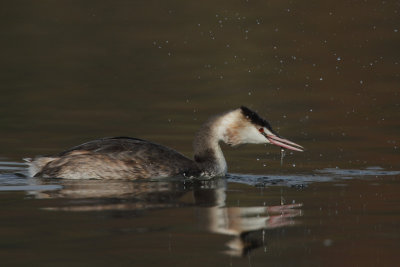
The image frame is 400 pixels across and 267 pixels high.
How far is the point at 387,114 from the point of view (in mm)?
16188

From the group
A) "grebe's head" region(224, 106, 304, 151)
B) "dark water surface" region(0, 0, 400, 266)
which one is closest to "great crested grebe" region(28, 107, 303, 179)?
"grebe's head" region(224, 106, 304, 151)

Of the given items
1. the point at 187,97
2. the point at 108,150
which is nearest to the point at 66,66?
the point at 187,97

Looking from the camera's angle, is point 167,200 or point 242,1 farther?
point 242,1

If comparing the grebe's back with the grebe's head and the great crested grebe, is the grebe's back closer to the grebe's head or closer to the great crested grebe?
the great crested grebe

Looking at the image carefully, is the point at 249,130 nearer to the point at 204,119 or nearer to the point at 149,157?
the point at 149,157

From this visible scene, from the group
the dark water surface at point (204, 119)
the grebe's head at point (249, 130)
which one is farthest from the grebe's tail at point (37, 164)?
the grebe's head at point (249, 130)

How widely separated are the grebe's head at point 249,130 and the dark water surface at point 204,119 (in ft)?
1.12

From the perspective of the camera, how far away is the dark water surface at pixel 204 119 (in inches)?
324

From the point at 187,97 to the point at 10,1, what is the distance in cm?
1168

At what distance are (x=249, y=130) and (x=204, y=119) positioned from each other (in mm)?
3588

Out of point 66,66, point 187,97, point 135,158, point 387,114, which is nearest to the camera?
point 135,158

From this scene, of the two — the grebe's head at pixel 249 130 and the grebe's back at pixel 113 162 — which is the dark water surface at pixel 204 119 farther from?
the grebe's head at pixel 249 130

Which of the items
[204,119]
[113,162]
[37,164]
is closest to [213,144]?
[113,162]

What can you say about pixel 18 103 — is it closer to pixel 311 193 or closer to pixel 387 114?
pixel 387 114
